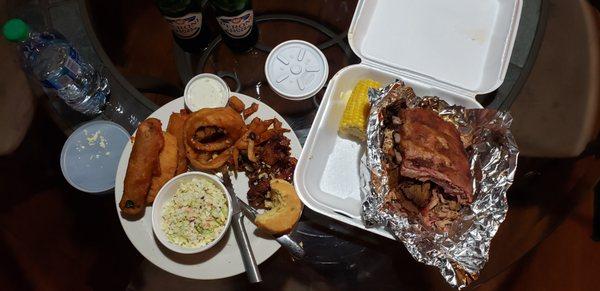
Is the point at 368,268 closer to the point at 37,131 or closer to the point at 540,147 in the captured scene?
the point at 540,147

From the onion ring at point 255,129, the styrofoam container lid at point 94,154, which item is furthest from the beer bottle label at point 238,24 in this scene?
the styrofoam container lid at point 94,154

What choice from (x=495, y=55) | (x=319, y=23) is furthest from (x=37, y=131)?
(x=495, y=55)

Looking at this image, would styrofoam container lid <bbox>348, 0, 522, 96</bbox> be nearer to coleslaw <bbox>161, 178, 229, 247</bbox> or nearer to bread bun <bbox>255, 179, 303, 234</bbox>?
bread bun <bbox>255, 179, 303, 234</bbox>

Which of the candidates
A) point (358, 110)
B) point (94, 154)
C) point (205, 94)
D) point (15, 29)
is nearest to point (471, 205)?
point (358, 110)

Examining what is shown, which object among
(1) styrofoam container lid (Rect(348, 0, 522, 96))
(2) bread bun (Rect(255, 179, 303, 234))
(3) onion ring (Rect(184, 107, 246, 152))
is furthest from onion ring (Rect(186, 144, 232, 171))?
(1) styrofoam container lid (Rect(348, 0, 522, 96))

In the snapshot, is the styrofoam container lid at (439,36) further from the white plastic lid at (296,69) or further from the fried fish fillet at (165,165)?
the fried fish fillet at (165,165)

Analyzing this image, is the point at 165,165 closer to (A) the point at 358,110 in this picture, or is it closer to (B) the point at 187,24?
(B) the point at 187,24
